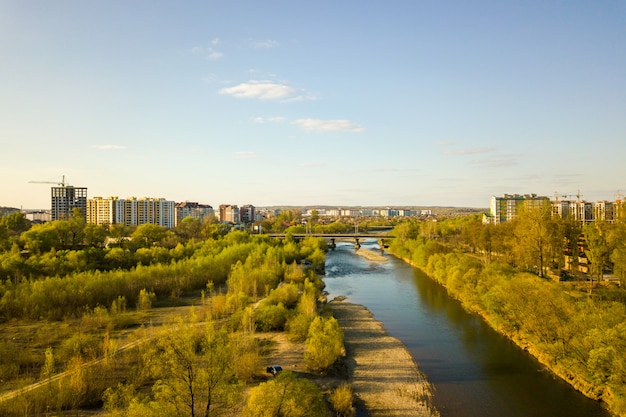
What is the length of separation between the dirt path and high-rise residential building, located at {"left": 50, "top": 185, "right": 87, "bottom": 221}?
82.6m

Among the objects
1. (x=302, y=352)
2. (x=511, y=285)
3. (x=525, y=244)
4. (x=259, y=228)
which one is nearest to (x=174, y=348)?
(x=302, y=352)

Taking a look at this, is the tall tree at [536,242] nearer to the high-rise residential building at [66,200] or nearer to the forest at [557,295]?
the forest at [557,295]

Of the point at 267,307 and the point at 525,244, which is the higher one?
the point at 525,244

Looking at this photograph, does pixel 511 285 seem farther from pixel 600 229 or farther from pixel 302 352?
pixel 600 229

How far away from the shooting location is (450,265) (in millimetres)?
35219

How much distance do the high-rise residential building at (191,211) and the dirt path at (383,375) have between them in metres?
84.9

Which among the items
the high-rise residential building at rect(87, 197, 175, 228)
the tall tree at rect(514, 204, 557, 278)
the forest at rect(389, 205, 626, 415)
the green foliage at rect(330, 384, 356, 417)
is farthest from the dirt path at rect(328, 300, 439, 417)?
the high-rise residential building at rect(87, 197, 175, 228)

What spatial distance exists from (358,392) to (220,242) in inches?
1310

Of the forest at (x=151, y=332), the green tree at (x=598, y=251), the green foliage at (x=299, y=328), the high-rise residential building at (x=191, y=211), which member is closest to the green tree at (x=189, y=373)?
the forest at (x=151, y=332)

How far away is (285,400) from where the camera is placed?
1170cm

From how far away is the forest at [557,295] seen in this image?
1419cm

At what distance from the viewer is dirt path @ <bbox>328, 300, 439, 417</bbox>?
562 inches

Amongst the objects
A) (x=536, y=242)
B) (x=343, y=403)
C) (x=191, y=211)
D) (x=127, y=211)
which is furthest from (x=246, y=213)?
(x=343, y=403)

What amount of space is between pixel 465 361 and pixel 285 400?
33.5 feet
